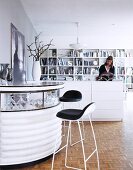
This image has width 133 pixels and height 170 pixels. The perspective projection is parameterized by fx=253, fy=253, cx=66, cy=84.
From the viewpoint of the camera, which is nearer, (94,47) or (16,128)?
(16,128)

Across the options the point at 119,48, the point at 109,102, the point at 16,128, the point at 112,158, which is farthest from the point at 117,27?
the point at 16,128

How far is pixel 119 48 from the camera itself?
463 inches

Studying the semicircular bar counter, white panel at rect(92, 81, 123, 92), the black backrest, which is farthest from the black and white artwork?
white panel at rect(92, 81, 123, 92)

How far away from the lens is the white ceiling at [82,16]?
542cm

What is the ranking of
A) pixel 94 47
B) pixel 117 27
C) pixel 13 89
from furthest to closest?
1. pixel 94 47
2. pixel 117 27
3. pixel 13 89

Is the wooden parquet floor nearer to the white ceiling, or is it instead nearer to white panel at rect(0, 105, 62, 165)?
white panel at rect(0, 105, 62, 165)

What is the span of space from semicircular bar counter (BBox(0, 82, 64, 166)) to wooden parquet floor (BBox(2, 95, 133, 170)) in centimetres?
→ 21

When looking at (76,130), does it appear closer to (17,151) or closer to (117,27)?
(17,151)

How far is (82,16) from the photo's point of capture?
6.54 m

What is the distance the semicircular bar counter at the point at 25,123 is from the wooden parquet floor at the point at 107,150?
0.21 meters

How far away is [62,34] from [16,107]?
680cm

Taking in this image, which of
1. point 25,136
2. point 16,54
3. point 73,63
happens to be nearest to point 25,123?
point 25,136

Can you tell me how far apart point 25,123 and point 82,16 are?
4352 mm

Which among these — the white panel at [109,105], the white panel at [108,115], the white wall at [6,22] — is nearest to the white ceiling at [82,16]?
the white wall at [6,22]
